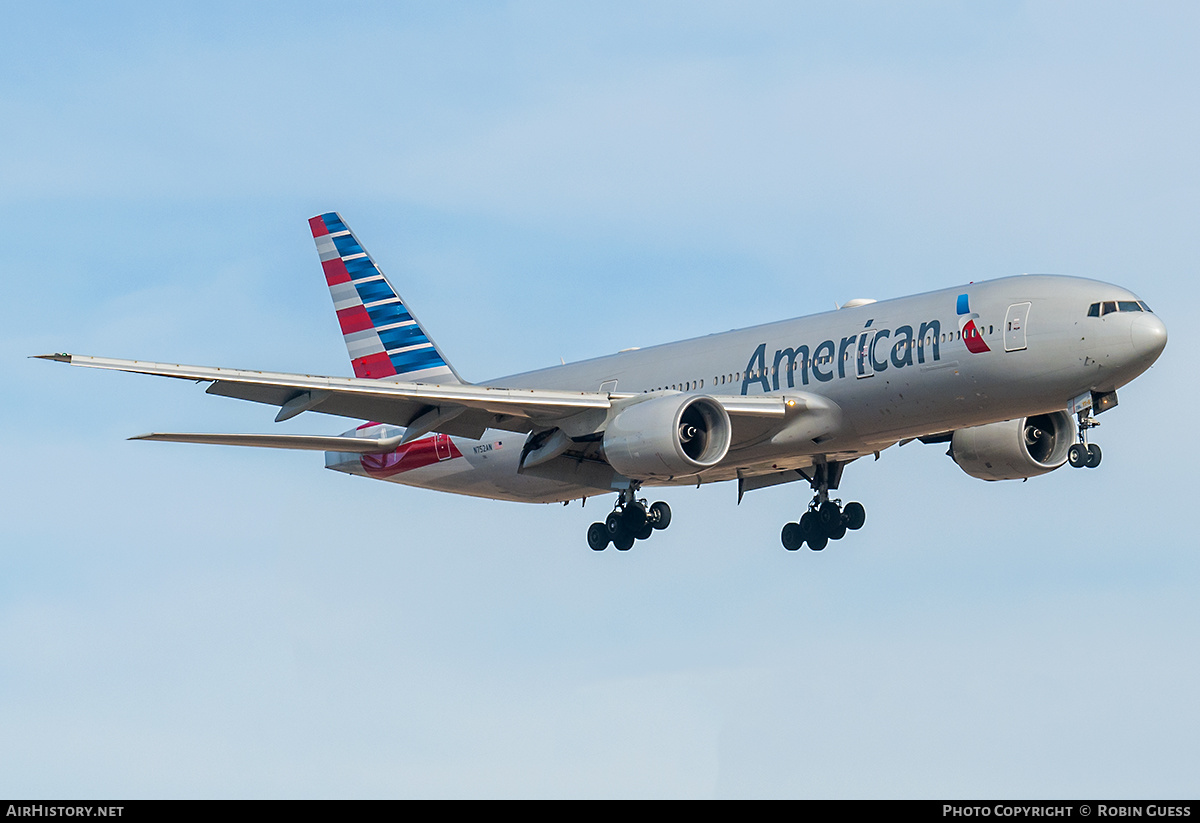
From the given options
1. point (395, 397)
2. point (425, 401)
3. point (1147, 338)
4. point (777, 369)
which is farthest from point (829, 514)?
point (395, 397)

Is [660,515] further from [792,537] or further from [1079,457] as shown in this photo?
[1079,457]

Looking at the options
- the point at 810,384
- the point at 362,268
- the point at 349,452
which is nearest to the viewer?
the point at 810,384

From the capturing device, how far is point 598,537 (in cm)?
3906

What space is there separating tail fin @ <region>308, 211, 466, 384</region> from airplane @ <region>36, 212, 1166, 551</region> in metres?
2.98

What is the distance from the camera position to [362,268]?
46.8 meters

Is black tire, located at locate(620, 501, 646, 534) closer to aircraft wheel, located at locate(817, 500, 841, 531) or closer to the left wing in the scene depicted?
the left wing

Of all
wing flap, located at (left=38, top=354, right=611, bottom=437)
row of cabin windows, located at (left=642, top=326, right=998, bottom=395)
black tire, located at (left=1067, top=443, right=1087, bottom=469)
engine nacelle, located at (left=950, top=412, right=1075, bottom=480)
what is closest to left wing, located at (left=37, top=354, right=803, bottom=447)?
wing flap, located at (left=38, top=354, right=611, bottom=437)

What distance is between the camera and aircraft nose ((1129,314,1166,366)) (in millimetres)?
31828

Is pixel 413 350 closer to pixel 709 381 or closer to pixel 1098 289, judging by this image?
pixel 709 381

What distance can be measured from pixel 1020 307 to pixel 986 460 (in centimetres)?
692

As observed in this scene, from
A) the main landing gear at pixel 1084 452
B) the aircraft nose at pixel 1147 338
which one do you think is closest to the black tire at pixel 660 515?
the main landing gear at pixel 1084 452

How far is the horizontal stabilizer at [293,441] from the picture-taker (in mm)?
36062
